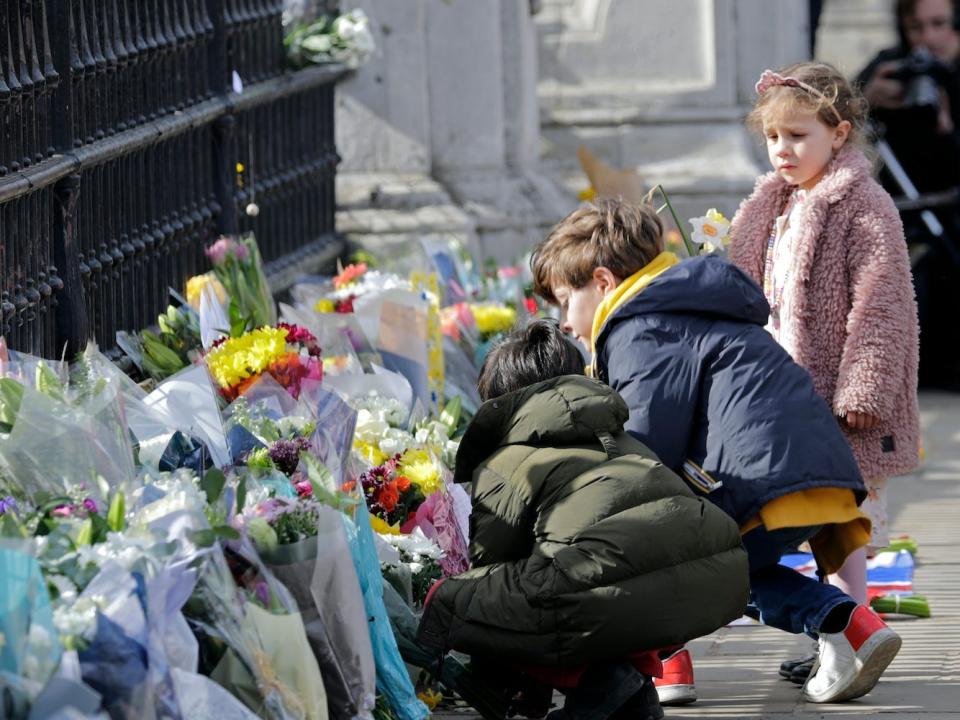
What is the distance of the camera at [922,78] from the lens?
936 cm

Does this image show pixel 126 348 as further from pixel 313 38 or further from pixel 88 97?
pixel 313 38

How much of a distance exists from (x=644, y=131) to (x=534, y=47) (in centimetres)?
100

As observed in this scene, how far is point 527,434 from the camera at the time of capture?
12.5 feet

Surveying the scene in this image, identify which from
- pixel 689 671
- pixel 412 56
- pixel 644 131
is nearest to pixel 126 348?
pixel 689 671

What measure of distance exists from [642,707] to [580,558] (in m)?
0.46

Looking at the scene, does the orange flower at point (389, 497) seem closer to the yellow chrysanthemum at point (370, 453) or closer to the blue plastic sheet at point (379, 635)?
the yellow chrysanthemum at point (370, 453)

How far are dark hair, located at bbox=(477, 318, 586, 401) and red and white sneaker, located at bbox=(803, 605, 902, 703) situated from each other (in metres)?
0.87

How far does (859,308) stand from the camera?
4555 millimetres

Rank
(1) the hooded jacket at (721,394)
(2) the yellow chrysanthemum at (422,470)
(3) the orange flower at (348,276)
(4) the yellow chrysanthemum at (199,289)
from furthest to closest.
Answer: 1. (3) the orange flower at (348,276)
2. (4) the yellow chrysanthemum at (199,289)
3. (2) the yellow chrysanthemum at (422,470)
4. (1) the hooded jacket at (721,394)

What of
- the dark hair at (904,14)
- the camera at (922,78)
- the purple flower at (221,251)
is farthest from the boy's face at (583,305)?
the dark hair at (904,14)

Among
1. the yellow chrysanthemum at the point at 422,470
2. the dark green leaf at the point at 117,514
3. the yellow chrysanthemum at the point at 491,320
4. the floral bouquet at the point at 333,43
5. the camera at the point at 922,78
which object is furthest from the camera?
the camera at the point at 922,78

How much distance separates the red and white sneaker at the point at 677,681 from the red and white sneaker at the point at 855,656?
30cm

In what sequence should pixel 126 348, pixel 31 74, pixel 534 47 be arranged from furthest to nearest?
pixel 534 47
pixel 126 348
pixel 31 74

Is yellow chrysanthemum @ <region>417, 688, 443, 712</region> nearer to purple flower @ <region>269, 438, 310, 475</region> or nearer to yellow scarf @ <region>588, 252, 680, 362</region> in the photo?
purple flower @ <region>269, 438, 310, 475</region>
